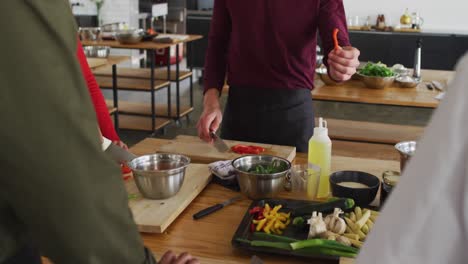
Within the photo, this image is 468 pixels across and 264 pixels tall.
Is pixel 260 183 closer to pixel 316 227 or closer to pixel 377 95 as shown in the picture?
pixel 316 227

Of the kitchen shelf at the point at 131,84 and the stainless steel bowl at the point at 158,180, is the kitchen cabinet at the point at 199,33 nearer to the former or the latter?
the kitchen shelf at the point at 131,84

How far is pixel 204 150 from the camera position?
2004mm

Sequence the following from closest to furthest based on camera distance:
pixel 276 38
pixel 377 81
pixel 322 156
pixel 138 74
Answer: pixel 322 156, pixel 276 38, pixel 377 81, pixel 138 74

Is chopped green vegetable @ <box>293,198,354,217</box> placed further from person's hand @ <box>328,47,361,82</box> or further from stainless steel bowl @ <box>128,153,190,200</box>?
person's hand @ <box>328,47,361,82</box>

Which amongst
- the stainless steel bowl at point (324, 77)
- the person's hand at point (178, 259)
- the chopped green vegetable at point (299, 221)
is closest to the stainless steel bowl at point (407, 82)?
the stainless steel bowl at point (324, 77)

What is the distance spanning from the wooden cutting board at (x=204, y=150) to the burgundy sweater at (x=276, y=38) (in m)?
0.33

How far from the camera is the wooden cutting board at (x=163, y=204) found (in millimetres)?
1370

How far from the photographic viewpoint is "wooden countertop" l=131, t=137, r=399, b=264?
1261 millimetres

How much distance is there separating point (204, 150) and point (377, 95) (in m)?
1.81

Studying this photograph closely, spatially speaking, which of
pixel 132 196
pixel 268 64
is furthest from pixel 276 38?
pixel 132 196

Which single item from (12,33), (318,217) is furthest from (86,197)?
(318,217)

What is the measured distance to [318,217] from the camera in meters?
1.34

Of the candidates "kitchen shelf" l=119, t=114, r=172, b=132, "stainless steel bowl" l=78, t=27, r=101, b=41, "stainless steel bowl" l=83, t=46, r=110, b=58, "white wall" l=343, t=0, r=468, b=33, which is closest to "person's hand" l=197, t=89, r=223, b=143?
"stainless steel bowl" l=83, t=46, r=110, b=58

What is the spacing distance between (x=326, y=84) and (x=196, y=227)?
2543 millimetres
